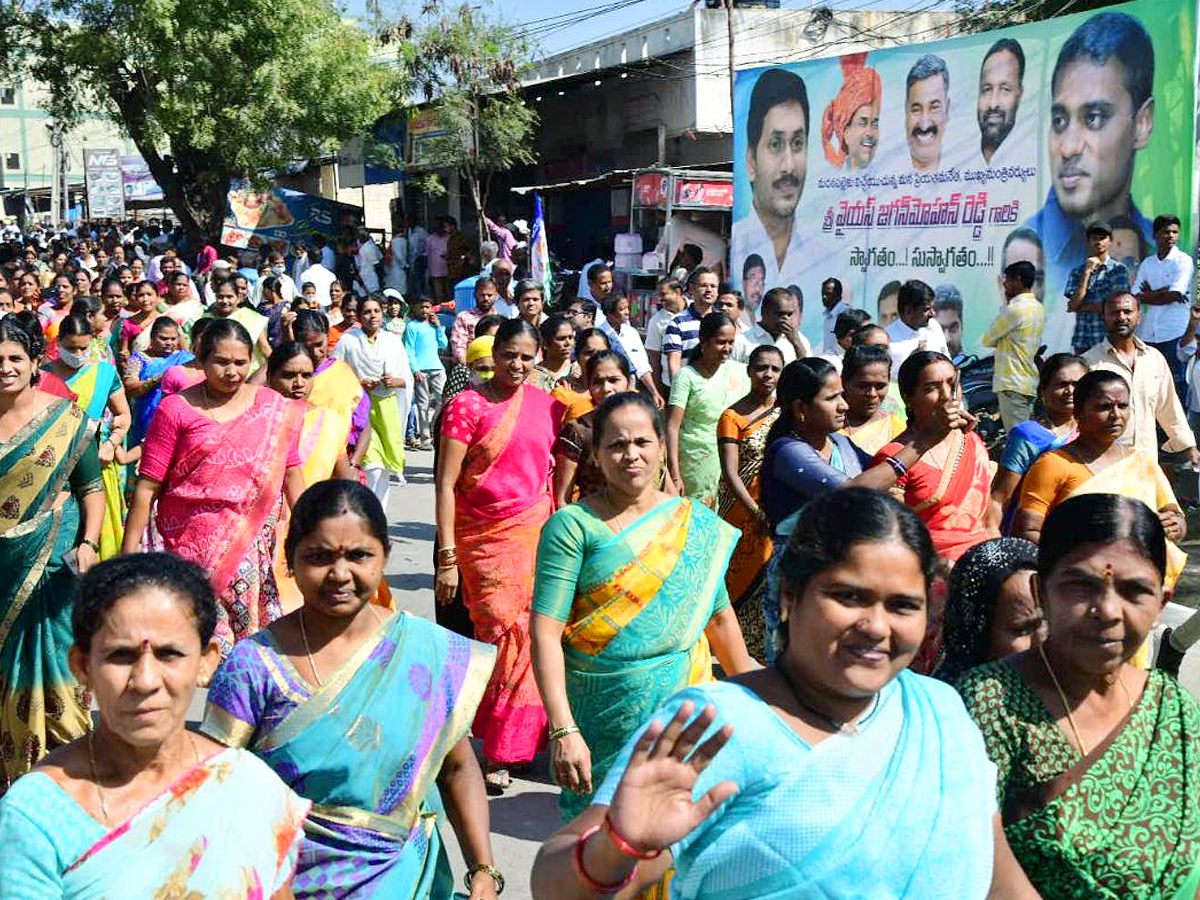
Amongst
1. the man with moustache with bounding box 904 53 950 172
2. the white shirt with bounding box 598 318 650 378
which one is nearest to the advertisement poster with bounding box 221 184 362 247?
the man with moustache with bounding box 904 53 950 172

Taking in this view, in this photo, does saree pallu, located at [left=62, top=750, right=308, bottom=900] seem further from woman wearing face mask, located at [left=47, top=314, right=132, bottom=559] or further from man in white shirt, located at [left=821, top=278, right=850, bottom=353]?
man in white shirt, located at [left=821, top=278, right=850, bottom=353]

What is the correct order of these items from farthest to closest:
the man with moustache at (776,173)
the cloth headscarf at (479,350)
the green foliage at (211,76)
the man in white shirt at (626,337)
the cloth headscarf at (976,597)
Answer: the green foliage at (211,76) < the man with moustache at (776,173) < the man in white shirt at (626,337) < the cloth headscarf at (479,350) < the cloth headscarf at (976,597)

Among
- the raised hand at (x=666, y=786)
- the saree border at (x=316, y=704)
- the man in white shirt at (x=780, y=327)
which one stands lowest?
the saree border at (x=316, y=704)

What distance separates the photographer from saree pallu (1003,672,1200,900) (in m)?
2.44

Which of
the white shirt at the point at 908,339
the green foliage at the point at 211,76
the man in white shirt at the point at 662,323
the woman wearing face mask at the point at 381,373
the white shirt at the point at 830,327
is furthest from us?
the green foliage at the point at 211,76

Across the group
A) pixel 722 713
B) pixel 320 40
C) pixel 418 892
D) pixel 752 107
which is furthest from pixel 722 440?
pixel 320 40

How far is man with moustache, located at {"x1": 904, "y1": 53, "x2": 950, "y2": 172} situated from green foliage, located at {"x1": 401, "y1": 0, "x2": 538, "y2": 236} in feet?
36.8

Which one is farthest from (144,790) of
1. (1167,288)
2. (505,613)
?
(1167,288)

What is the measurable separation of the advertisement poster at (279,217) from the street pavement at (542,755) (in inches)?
583

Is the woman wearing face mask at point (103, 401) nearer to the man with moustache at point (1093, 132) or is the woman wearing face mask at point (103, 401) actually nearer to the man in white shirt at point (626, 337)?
the man in white shirt at point (626, 337)

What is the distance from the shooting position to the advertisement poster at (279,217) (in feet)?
85.2

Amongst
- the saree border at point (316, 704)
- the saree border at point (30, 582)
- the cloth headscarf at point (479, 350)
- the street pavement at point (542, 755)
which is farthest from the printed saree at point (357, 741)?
the cloth headscarf at point (479, 350)

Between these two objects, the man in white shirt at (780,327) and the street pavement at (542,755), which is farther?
the man in white shirt at (780,327)

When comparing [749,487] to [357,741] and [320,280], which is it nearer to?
[357,741]
